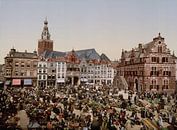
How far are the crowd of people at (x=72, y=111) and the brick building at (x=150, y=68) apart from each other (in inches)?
25.3

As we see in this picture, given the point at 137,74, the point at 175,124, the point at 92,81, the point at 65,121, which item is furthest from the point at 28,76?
the point at 137,74

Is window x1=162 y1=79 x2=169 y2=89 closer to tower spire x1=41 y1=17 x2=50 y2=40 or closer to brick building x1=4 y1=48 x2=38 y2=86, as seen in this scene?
brick building x1=4 y1=48 x2=38 y2=86

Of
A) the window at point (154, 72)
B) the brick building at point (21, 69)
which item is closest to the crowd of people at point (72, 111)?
the brick building at point (21, 69)

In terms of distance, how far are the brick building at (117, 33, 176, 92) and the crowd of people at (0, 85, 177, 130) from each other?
0.64 m

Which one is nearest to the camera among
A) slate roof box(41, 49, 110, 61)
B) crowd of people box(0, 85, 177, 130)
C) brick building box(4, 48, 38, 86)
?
crowd of people box(0, 85, 177, 130)

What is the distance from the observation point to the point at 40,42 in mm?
9031

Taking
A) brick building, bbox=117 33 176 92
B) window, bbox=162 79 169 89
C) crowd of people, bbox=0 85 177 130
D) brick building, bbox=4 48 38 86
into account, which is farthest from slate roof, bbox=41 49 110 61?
window, bbox=162 79 169 89

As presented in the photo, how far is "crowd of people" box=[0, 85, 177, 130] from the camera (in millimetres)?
7711

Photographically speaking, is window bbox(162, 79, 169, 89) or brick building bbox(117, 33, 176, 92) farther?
window bbox(162, 79, 169, 89)

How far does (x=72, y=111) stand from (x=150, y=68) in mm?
4643

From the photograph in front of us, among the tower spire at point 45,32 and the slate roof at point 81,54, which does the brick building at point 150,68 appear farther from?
the tower spire at point 45,32

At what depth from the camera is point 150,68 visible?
12156 millimetres

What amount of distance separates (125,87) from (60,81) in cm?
471

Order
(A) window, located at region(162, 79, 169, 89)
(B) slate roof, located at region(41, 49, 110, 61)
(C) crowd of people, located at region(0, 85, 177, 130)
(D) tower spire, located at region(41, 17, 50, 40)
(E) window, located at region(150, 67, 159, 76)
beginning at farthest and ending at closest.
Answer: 1. (E) window, located at region(150, 67, 159, 76)
2. (A) window, located at region(162, 79, 169, 89)
3. (B) slate roof, located at region(41, 49, 110, 61)
4. (D) tower spire, located at region(41, 17, 50, 40)
5. (C) crowd of people, located at region(0, 85, 177, 130)
